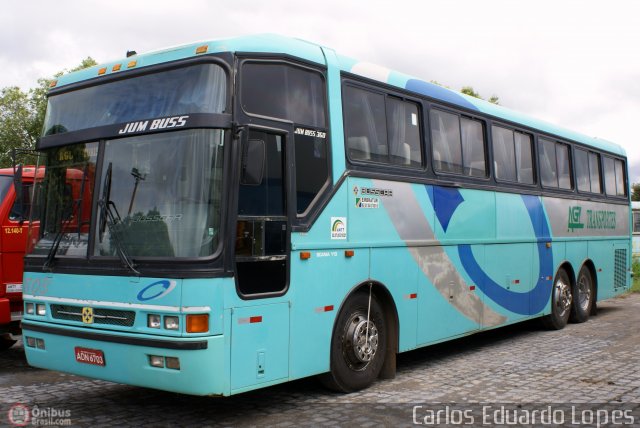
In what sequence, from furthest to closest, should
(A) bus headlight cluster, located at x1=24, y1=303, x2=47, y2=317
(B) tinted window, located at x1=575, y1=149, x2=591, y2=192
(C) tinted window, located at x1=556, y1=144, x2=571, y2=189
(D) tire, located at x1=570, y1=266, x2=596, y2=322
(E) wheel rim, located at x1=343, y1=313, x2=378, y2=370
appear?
(B) tinted window, located at x1=575, y1=149, x2=591, y2=192, (D) tire, located at x1=570, y1=266, x2=596, y2=322, (C) tinted window, located at x1=556, y1=144, x2=571, y2=189, (E) wheel rim, located at x1=343, y1=313, x2=378, y2=370, (A) bus headlight cluster, located at x1=24, y1=303, x2=47, y2=317

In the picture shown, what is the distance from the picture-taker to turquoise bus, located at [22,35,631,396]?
573 centimetres

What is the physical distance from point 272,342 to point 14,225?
494 cm

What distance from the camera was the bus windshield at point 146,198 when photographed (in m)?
5.73

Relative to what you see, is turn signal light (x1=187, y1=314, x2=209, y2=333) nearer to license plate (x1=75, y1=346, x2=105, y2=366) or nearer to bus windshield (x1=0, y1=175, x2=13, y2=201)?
license plate (x1=75, y1=346, x2=105, y2=366)

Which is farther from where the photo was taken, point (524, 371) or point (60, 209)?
point (524, 371)

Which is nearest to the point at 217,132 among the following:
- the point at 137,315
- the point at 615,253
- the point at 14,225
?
the point at 137,315

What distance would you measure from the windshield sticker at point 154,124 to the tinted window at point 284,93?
587mm

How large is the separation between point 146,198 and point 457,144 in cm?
485

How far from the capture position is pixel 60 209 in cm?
656

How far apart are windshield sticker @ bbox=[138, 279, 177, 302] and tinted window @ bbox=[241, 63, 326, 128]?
5.50 ft

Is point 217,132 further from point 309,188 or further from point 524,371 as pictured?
point 524,371

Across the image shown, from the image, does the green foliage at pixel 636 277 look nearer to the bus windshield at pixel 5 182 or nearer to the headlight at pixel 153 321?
the bus windshield at pixel 5 182

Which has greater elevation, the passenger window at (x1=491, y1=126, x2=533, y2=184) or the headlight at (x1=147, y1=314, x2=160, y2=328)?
the passenger window at (x1=491, y1=126, x2=533, y2=184)

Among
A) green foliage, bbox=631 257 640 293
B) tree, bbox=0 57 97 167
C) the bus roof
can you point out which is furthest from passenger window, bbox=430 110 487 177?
tree, bbox=0 57 97 167
